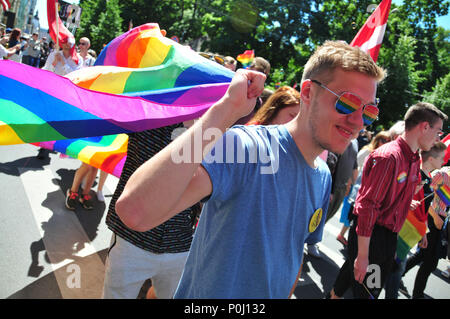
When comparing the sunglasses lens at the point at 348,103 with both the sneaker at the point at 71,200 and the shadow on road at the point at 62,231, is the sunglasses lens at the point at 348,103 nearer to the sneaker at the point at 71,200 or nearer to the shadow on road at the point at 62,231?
the shadow on road at the point at 62,231

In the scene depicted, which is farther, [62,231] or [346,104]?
[62,231]

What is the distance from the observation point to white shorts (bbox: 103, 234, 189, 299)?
2051 millimetres

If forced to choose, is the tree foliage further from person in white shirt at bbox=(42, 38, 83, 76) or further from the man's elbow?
the man's elbow

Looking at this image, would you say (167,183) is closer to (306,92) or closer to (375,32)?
(306,92)

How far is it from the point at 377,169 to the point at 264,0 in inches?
1307

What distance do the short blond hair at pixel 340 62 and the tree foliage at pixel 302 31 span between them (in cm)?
2133

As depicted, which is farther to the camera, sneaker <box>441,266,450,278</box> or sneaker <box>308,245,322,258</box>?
sneaker <box>441,266,450,278</box>

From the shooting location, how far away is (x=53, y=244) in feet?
12.7

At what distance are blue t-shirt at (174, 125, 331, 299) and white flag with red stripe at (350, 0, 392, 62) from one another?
3.05m

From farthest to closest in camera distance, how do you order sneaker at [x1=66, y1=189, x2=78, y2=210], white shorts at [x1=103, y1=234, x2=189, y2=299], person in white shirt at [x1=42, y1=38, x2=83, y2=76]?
1. person in white shirt at [x1=42, y1=38, x2=83, y2=76]
2. sneaker at [x1=66, y1=189, x2=78, y2=210]
3. white shorts at [x1=103, y1=234, x2=189, y2=299]

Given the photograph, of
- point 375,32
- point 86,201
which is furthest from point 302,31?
point 86,201

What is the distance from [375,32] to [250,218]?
11.7 ft

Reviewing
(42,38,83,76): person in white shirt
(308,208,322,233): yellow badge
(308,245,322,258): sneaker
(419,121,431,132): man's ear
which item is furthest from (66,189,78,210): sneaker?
(419,121,431,132): man's ear
